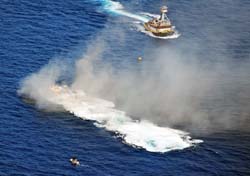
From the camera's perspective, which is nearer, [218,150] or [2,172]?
[2,172]

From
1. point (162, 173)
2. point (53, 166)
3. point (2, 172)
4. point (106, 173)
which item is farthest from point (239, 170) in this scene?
point (2, 172)

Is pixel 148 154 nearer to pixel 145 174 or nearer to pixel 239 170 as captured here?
pixel 145 174

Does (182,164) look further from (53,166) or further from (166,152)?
(53,166)

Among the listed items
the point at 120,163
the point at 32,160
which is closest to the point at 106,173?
the point at 120,163

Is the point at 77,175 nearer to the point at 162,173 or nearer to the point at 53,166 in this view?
the point at 53,166

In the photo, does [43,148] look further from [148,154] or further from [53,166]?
[148,154]
